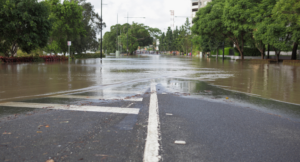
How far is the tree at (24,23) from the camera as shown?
30.4 metres

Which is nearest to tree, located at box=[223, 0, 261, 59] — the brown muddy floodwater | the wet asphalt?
the brown muddy floodwater

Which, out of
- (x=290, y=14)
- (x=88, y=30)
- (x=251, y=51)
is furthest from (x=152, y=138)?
(x=88, y=30)

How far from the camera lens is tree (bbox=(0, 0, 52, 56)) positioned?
30.4 metres

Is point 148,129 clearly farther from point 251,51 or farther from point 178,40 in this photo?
point 178,40

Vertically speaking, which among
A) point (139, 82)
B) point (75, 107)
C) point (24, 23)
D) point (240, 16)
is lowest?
point (75, 107)

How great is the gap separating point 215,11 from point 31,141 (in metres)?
46.2

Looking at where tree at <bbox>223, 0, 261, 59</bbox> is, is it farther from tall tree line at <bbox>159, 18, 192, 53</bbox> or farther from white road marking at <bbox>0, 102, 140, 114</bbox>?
tall tree line at <bbox>159, 18, 192, 53</bbox>

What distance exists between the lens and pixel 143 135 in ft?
15.3

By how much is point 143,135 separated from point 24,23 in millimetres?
31921

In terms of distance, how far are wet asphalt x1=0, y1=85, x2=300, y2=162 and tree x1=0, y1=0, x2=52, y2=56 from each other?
27.2 metres

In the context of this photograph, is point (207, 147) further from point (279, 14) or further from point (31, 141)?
point (279, 14)

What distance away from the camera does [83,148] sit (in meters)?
4.01

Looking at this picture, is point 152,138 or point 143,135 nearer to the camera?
point 152,138

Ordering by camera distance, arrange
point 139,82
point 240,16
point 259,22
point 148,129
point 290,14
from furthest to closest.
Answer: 1. point 240,16
2. point 259,22
3. point 290,14
4. point 139,82
5. point 148,129
